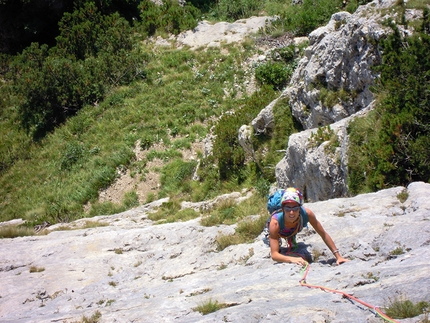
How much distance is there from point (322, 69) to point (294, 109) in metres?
1.56

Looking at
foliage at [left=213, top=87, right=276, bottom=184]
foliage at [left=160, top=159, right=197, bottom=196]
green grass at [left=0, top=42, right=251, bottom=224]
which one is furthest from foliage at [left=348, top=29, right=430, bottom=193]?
green grass at [left=0, top=42, right=251, bottom=224]

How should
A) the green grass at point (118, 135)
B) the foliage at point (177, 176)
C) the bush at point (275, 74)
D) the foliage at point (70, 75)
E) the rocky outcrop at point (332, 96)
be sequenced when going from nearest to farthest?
the rocky outcrop at point (332, 96)
the foliage at point (177, 176)
the green grass at point (118, 135)
the bush at point (275, 74)
the foliage at point (70, 75)

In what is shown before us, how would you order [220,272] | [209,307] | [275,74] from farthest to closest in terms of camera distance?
[275,74] → [220,272] → [209,307]

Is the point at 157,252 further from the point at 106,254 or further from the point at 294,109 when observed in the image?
the point at 294,109

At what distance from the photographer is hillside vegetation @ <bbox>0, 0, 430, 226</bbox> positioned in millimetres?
14453

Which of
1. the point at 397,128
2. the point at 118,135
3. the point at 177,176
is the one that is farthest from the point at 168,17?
the point at 397,128

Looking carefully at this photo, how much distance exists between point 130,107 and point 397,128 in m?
14.0

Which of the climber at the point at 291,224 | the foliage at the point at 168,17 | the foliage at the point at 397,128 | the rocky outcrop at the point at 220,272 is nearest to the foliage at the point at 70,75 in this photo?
the foliage at the point at 168,17

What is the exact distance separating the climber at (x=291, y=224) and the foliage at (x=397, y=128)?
7.72ft

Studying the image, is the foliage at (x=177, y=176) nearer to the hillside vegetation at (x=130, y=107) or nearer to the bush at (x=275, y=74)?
the hillside vegetation at (x=130, y=107)

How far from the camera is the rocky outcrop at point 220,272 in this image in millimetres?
3855

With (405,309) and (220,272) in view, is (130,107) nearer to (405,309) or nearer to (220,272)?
(220,272)

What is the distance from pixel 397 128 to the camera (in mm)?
6844

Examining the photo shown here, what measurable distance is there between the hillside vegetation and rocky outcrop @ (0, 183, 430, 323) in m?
4.56
